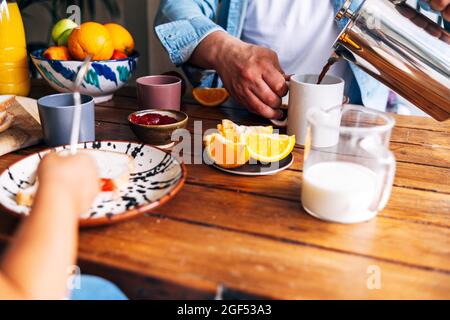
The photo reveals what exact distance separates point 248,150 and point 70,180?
356mm

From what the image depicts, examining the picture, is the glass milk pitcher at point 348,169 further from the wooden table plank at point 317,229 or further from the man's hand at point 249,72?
the man's hand at point 249,72

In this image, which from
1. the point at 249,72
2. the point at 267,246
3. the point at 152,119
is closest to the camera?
the point at 267,246

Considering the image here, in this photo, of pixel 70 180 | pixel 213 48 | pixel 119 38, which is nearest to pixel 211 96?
pixel 213 48

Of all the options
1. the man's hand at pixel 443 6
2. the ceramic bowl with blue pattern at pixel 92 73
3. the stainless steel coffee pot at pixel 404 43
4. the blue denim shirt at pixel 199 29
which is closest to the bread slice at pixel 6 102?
the ceramic bowl with blue pattern at pixel 92 73

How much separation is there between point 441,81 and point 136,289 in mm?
696

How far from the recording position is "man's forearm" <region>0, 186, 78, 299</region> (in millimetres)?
509

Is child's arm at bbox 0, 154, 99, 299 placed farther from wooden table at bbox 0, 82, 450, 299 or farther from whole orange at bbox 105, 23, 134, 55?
whole orange at bbox 105, 23, 134, 55

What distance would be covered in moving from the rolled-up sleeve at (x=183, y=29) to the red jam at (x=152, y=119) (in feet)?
1.10

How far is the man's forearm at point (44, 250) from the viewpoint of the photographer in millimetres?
509

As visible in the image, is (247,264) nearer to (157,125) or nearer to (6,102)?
(157,125)

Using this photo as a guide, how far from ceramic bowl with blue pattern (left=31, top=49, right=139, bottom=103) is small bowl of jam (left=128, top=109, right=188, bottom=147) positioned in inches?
10.3

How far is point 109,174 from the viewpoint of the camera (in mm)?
809

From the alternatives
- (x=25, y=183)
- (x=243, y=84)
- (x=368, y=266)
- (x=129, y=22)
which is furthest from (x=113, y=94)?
(x=129, y=22)

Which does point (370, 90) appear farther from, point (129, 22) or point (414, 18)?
point (129, 22)
